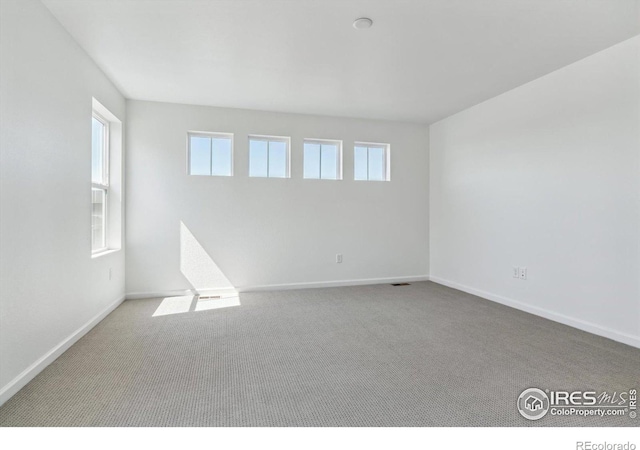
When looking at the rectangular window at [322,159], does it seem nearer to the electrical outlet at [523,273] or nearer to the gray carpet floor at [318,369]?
the gray carpet floor at [318,369]

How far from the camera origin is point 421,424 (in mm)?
1699

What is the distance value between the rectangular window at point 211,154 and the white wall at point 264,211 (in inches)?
4.7

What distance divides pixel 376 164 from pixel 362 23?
2.94 metres

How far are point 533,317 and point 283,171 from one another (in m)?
3.54

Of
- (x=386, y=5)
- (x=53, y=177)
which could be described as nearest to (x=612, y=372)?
(x=386, y=5)

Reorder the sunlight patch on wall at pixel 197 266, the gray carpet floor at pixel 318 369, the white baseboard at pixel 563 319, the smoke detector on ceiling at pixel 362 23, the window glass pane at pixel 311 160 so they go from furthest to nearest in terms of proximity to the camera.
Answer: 1. the window glass pane at pixel 311 160
2. the sunlight patch on wall at pixel 197 266
3. the white baseboard at pixel 563 319
4. the smoke detector on ceiling at pixel 362 23
5. the gray carpet floor at pixel 318 369

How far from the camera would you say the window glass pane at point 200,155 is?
14.9ft

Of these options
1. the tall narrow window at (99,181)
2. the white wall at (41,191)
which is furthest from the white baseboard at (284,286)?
the white wall at (41,191)

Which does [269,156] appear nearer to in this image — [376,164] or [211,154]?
[211,154]

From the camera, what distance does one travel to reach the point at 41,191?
2287 millimetres

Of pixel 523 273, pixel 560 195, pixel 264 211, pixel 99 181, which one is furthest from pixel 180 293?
pixel 560 195

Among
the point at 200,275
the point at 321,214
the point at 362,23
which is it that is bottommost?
the point at 200,275

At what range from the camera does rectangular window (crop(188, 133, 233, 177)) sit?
4.55 m

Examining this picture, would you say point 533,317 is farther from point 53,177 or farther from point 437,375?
point 53,177
